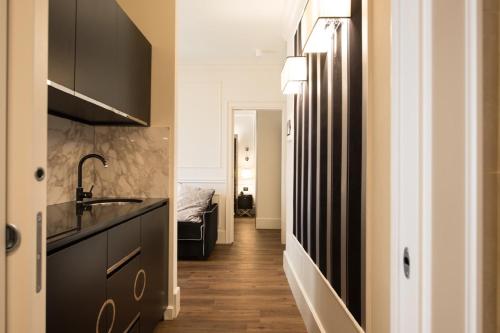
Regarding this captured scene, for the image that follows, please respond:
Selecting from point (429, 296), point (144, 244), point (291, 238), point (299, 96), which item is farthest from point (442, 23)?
point (291, 238)

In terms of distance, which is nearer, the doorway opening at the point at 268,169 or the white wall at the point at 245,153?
the doorway opening at the point at 268,169

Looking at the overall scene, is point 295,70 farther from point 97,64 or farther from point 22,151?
point 22,151

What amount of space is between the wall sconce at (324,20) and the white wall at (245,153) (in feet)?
23.3

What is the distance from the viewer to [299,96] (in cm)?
325

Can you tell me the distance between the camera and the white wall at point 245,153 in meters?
9.25

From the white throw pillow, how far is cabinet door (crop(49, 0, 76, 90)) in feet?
9.85

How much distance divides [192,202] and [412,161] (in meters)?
4.12

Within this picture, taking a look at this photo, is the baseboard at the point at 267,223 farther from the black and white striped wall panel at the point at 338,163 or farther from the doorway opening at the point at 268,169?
the black and white striped wall panel at the point at 338,163

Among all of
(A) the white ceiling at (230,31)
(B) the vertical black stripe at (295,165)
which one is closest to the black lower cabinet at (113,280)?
(B) the vertical black stripe at (295,165)

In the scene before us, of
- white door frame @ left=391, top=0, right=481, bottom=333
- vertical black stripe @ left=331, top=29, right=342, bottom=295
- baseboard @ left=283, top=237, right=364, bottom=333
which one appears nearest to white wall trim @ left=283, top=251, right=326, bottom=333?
baseboard @ left=283, top=237, right=364, bottom=333

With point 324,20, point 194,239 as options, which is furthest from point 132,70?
point 194,239

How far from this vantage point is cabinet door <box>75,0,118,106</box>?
5.11ft

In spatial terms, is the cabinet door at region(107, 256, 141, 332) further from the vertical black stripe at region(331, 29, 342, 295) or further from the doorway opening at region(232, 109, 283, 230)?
the doorway opening at region(232, 109, 283, 230)

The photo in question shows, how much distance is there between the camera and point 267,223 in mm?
6684
